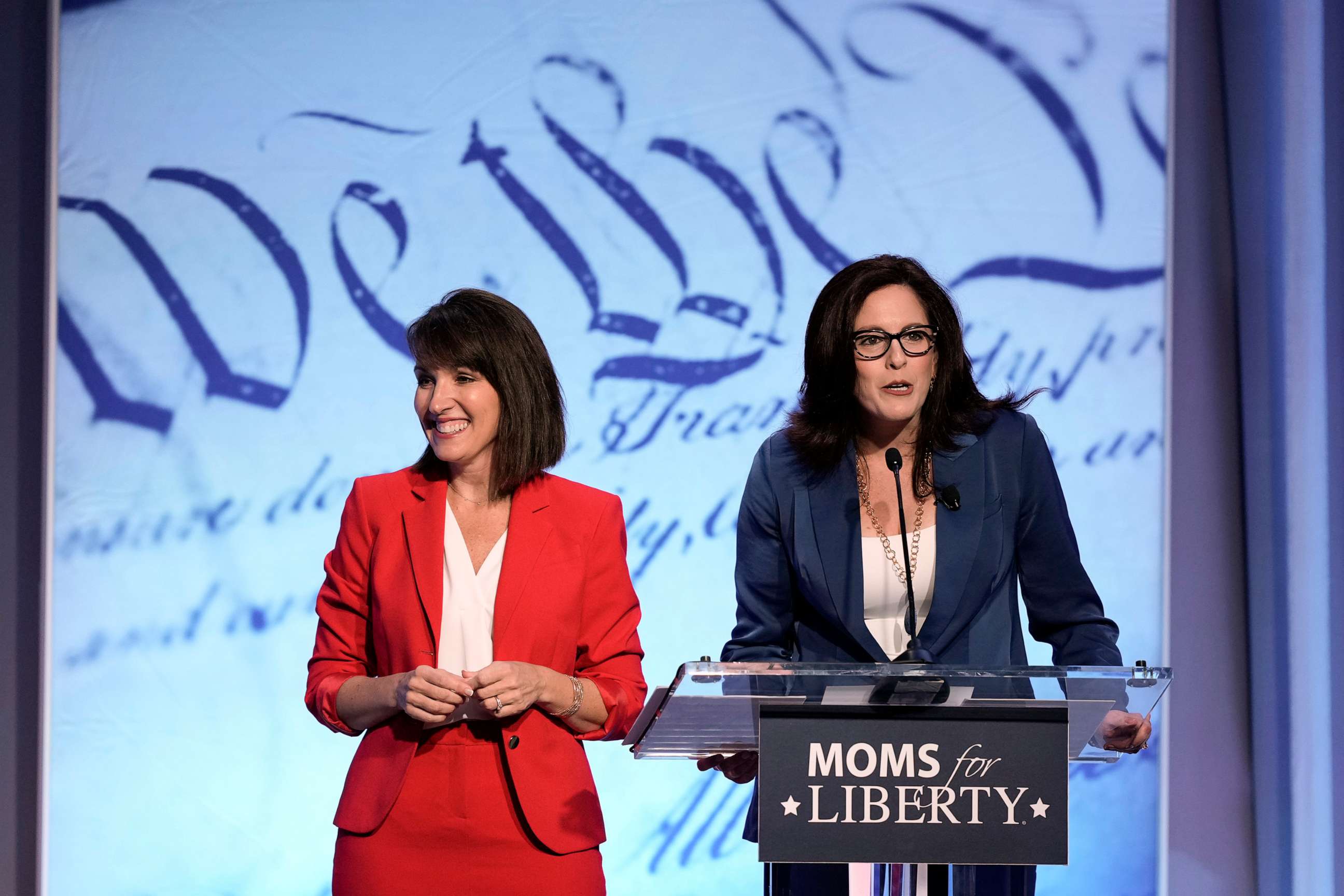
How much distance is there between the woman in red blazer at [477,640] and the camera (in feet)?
6.73

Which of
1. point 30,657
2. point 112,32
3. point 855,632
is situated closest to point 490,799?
point 855,632

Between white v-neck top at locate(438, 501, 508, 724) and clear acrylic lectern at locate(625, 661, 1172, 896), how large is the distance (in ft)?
1.89

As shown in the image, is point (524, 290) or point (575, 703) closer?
point (575, 703)

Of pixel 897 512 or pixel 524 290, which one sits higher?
pixel 524 290

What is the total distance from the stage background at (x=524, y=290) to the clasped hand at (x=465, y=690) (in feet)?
5.76

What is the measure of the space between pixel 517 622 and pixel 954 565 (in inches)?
27.5

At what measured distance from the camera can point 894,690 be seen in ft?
5.12

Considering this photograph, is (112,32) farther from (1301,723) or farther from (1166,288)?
(1301,723)

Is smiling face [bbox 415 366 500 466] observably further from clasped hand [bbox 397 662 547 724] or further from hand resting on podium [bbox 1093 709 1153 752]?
hand resting on podium [bbox 1093 709 1153 752]

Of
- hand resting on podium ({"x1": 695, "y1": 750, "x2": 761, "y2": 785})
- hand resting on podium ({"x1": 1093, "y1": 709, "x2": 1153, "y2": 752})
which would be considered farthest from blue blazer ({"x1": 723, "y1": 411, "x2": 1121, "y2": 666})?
hand resting on podium ({"x1": 1093, "y1": 709, "x2": 1153, "y2": 752})

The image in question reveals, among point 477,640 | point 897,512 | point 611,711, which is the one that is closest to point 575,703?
point 611,711

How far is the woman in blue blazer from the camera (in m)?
2.15

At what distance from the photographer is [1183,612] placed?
3.87m

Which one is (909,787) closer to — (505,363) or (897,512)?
(897,512)
